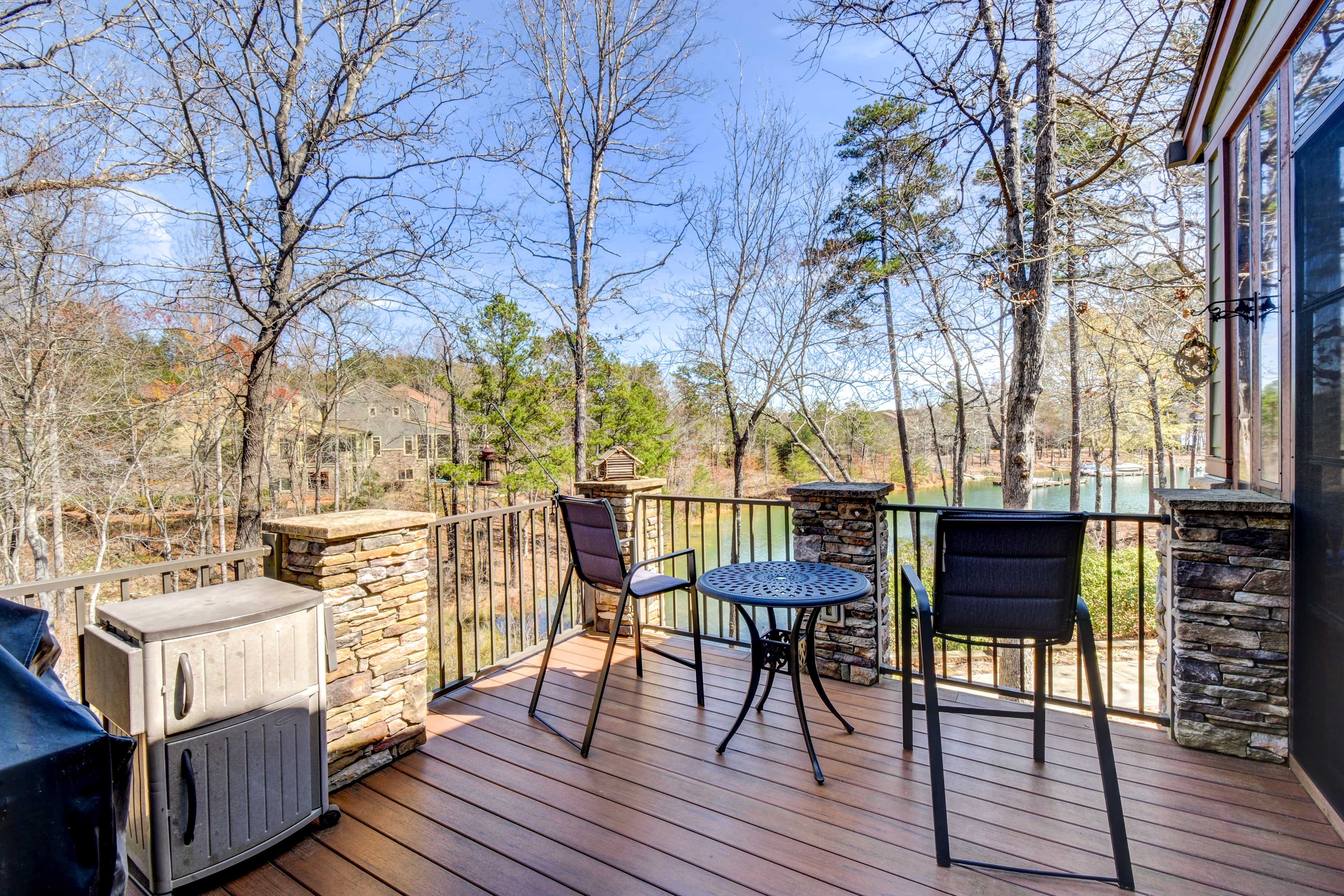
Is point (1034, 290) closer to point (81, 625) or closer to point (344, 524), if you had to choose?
point (344, 524)

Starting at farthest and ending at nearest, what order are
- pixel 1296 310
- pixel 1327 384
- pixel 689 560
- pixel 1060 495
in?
pixel 1060 495
pixel 689 560
pixel 1296 310
pixel 1327 384

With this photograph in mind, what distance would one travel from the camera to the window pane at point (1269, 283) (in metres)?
2.43

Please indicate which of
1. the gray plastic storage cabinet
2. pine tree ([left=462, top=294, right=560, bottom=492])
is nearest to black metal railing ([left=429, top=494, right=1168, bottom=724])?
the gray plastic storage cabinet

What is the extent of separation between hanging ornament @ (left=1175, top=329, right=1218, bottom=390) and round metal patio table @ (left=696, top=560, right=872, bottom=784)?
2370 mm

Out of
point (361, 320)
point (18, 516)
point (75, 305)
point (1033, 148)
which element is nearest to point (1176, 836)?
point (1033, 148)

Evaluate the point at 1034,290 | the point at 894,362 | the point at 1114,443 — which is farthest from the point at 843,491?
the point at 1114,443

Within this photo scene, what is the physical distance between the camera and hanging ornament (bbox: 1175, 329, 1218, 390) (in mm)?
3342

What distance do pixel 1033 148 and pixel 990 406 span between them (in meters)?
6.22

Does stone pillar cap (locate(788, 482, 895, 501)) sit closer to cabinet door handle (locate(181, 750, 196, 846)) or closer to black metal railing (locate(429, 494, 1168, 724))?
black metal railing (locate(429, 494, 1168, 724))

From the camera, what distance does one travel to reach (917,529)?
3570mm

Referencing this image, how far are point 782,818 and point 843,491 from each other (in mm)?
1547

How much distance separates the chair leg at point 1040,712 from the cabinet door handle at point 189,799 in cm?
270

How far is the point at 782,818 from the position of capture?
6.63ft

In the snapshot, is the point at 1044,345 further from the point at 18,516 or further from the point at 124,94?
the point at 18,516
